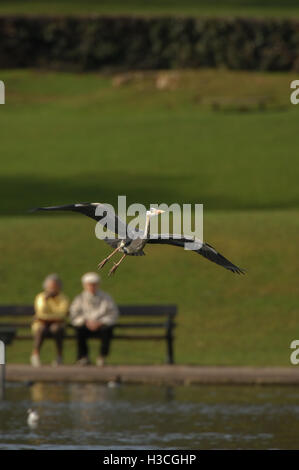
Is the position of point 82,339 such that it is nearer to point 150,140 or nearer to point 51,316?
point 51,316

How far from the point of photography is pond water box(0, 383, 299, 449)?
15.1 metres

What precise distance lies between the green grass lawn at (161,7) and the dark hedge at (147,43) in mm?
2585

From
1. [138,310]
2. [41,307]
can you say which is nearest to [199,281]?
[138,310]

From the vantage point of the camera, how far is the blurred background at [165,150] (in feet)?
81.2

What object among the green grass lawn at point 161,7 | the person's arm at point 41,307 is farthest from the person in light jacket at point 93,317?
the green grass lawn at point 161,7

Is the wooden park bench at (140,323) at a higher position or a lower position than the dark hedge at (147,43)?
lower

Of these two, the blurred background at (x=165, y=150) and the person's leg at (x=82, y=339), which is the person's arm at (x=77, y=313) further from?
the blurred background at (x=165, y=150)

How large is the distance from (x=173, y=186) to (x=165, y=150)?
6.17 meters

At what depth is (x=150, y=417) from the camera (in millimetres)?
16859

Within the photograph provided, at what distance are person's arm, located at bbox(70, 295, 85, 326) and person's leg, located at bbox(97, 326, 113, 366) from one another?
1.19 ft

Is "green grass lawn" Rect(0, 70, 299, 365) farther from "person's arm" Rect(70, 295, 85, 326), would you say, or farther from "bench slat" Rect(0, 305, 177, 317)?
"person's arm" Rect(70, 295, 85, 326)

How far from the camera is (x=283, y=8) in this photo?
2667 inches
